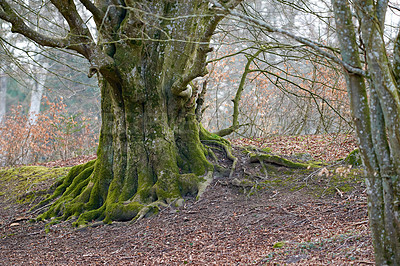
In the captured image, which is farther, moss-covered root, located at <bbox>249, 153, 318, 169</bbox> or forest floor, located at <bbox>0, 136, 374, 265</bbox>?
moss-covered root, located at <bbox>249, 153, 318, 169</bbox>

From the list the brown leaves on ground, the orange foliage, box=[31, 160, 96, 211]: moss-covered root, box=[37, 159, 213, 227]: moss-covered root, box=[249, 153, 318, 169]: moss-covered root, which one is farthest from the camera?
the orange foliage

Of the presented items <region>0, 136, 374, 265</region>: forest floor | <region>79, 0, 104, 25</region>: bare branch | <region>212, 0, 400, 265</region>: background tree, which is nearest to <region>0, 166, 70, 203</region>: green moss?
<region>0, 136, 374, 265</region>: forest floor

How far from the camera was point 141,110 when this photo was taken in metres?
6.40

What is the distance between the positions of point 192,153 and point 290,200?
2.14m

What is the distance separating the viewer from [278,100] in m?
13.4

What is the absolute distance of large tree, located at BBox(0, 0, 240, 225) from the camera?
5805mm

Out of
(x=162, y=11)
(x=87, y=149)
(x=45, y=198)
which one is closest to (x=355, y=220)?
(x=162, y=11)

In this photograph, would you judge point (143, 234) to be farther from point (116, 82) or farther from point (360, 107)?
point (360, 107)

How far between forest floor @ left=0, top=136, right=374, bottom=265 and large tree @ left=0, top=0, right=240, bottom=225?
17.5 inches

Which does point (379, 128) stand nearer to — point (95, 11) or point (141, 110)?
point (141, 110)

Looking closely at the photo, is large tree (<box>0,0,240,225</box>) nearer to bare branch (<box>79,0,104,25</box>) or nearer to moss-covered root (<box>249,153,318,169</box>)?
bare branch (<box>79,0,104,25</box>)

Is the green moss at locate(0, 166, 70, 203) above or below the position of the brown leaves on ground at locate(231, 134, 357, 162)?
below

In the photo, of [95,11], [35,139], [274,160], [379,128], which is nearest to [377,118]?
[379,128]

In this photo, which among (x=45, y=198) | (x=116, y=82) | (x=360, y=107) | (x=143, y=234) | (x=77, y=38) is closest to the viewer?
(x=360, y=107)
